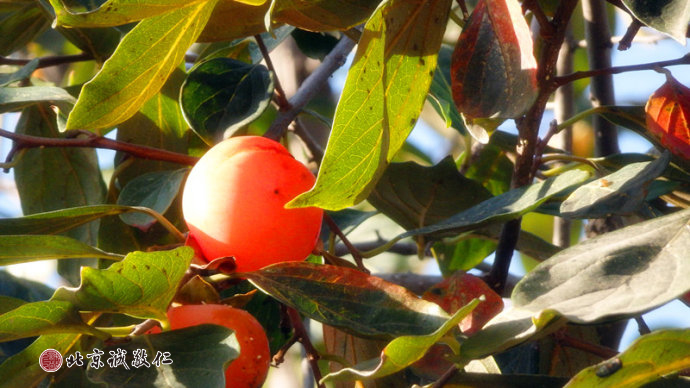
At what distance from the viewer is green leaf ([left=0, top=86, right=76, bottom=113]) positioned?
3.29 ft

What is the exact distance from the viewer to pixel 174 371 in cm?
75

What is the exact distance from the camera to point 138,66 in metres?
0.84

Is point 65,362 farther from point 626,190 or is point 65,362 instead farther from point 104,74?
point 626,190

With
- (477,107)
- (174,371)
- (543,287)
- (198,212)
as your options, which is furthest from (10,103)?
(543,287)

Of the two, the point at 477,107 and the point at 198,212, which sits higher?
the point at 477,107

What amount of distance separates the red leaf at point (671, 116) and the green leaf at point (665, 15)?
7.5 inches

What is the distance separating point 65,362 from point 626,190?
57 centimetres

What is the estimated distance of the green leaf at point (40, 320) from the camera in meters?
0.73

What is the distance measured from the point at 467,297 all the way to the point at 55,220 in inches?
17.5

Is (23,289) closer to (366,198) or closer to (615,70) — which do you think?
Answer: (366,198)

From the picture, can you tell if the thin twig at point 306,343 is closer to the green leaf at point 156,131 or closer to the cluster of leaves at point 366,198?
the cluster of leaves at point 366,198

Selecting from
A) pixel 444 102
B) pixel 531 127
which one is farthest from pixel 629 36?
pixel 444 102

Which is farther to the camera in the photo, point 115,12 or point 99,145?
point 99,145

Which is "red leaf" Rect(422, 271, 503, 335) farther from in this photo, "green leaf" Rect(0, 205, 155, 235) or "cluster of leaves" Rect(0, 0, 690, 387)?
"green leaf" Rect(0, 205, 155, 235)
